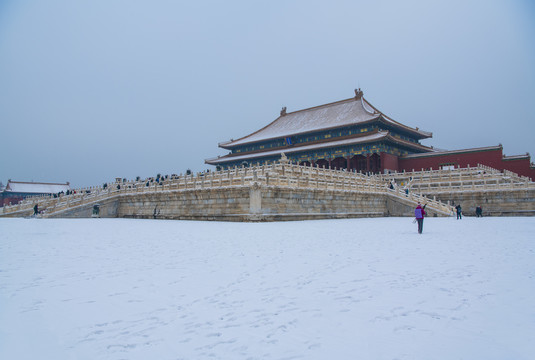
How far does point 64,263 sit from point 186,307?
4.15 metres

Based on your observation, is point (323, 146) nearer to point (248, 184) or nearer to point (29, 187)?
point (248, 184)

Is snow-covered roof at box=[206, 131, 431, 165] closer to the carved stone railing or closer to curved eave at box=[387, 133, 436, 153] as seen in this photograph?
curved eave at box=[387, 133, 436, 153]

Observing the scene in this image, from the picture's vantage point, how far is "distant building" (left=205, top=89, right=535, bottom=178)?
3381 cm

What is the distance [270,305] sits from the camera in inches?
182

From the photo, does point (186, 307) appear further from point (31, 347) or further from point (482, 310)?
point (482, 310)

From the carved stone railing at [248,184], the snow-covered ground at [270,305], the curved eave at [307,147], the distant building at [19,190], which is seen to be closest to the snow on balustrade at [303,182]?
the carved stone railing at [248,184]

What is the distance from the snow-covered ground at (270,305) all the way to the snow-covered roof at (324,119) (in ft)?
106

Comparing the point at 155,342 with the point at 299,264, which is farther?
the point at 299,264

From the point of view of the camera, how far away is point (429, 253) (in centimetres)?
823

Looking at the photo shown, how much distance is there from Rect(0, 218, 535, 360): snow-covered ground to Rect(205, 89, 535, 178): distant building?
26.9m

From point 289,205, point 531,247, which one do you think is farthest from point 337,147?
point 531,247

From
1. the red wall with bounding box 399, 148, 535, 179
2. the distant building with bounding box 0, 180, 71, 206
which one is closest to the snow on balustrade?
the red wall with bounding box 399, 148, 535, 179

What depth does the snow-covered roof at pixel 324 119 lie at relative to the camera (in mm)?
40094

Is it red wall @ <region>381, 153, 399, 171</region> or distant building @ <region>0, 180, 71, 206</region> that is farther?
distant building @ <region>0, 180, 71, 206</region>
